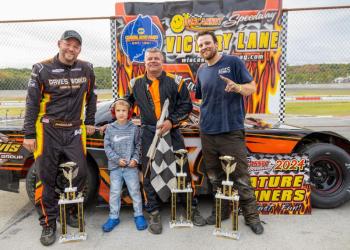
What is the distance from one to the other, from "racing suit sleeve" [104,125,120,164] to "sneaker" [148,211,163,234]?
61 centimetres

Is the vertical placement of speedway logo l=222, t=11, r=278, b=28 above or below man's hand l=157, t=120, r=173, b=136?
above

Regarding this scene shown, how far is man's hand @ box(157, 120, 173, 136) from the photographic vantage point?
2.69 m

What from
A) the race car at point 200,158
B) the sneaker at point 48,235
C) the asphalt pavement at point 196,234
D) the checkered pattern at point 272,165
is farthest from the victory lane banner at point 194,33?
the sneaker at point 48,235

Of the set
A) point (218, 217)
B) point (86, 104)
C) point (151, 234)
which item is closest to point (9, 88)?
point (86, 104)

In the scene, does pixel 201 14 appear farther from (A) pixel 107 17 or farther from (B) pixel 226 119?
(B) pixel 226 119

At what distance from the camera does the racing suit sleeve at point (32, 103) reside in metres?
2.53

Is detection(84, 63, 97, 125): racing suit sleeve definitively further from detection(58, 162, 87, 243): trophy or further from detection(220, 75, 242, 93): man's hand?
detection(220, 75, 242, 93): man's hand

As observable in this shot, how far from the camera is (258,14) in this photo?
4703 millimetres

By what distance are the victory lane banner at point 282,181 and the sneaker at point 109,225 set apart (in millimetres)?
1432

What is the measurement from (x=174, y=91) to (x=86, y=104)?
876 millimetres

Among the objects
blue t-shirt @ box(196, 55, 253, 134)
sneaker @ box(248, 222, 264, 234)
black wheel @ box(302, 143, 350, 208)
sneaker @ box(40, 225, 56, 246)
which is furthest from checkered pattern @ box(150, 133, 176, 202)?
black wheel @ box(302, 143, 350, 208)

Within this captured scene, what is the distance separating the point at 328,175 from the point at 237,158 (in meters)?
1.25

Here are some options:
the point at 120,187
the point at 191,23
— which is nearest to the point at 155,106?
the point at 120,187

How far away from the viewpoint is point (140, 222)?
2803 mm
